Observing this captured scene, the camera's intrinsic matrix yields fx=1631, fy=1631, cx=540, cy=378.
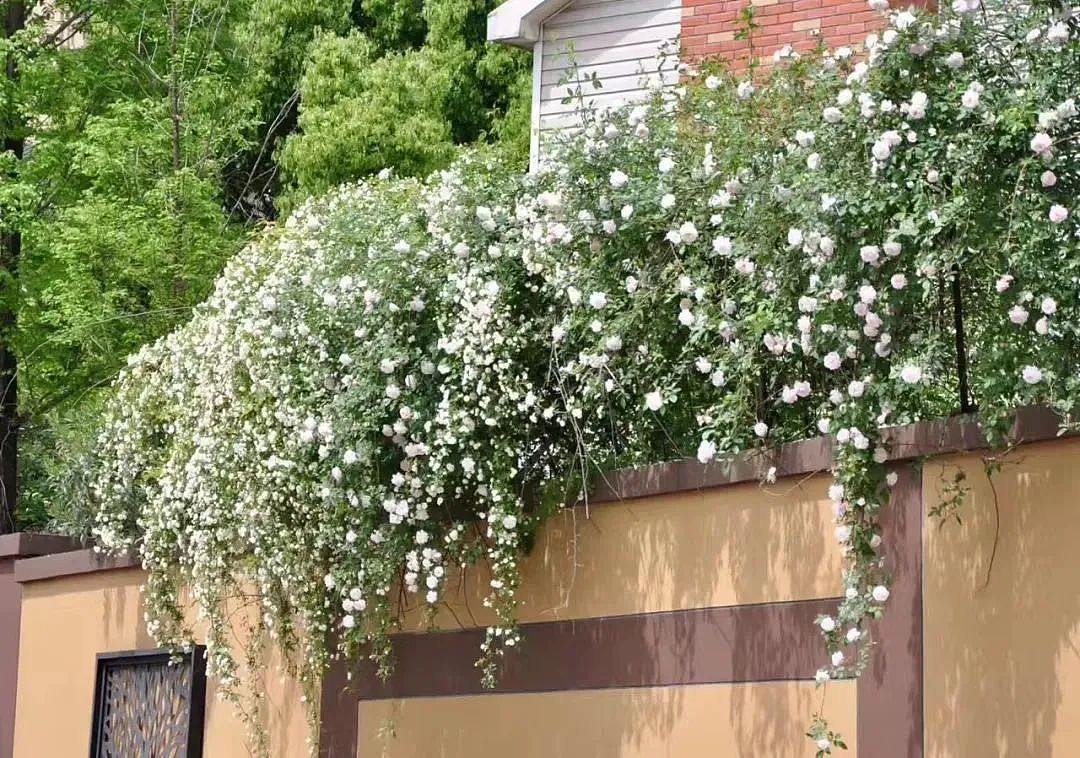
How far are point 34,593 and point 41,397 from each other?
3932mm

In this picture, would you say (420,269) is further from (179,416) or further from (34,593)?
(34,593)

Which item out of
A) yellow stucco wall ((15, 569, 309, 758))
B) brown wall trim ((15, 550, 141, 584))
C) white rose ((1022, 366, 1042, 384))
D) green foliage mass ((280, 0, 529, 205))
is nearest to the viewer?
white rose ((1022, 366, 1042, 384))

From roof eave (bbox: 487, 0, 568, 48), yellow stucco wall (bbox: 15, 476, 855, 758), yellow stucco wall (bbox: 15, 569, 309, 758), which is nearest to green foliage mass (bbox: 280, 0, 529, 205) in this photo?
roof eave (bbox: 487, 0, 568, 48)

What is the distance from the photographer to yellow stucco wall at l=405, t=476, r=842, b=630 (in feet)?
22.5

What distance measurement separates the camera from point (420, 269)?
796cm

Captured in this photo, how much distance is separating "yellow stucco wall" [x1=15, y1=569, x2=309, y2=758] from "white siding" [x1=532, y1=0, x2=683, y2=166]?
15.8ft

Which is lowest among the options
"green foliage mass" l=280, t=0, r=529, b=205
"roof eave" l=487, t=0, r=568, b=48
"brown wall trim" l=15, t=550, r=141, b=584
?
"brown wall trim" l=15, t=550, r=141, b=584

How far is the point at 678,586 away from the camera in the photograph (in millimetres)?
7438

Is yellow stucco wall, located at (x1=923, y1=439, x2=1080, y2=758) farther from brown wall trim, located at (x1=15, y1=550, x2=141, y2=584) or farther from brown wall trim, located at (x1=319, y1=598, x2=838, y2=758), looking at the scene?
brown wall trim, located at (x1=15, y1=550, x2=141, y2=584)

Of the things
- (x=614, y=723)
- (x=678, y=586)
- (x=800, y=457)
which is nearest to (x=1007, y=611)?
(x=800, y=457)

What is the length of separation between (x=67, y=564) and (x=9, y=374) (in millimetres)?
4497

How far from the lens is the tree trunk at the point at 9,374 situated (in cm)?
1570

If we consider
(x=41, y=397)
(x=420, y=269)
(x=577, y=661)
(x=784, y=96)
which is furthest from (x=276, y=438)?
(x=41, y=397)

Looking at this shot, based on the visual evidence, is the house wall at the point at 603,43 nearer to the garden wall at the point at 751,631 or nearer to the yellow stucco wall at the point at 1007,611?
the garden wall at the point at 751,631
